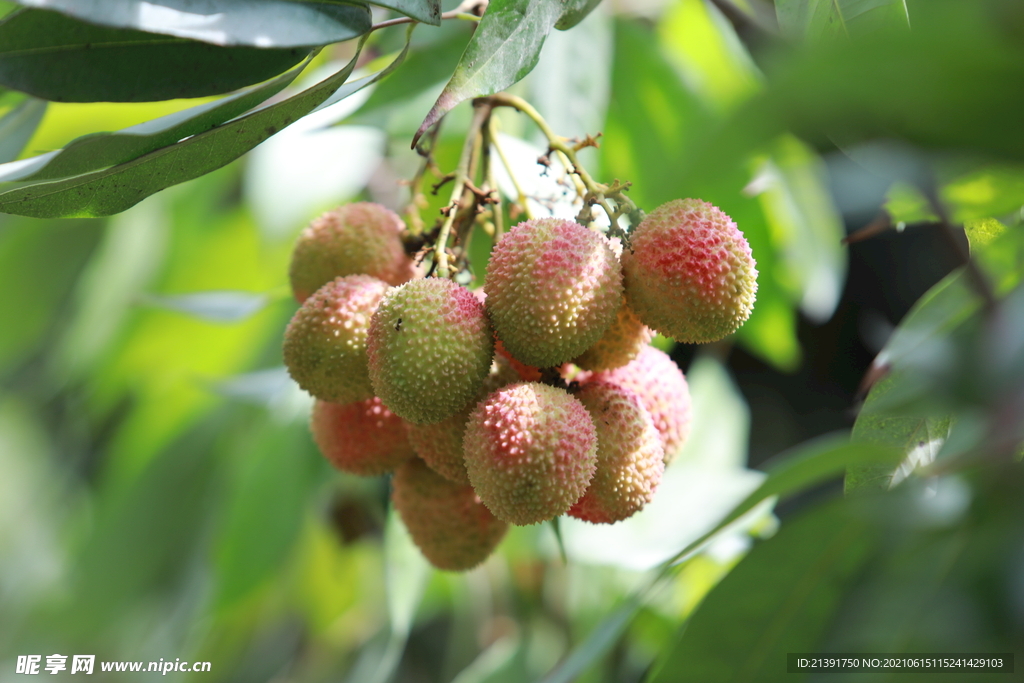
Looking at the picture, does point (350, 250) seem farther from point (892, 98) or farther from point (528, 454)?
point (892, 98)

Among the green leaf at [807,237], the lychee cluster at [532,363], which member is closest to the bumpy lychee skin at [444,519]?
the lychee cluster at [532,363]

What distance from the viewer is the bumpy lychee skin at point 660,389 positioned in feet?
2.69

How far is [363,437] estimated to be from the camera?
832mm

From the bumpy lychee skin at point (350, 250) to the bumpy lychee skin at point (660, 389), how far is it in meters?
0.23

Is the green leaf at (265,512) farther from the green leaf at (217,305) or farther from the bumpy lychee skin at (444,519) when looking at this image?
the bumpy lychee skin at (444,519)

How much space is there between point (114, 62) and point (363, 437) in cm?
41

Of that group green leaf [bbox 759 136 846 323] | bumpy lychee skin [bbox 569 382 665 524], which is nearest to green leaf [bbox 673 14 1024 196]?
bumpy lychee skin [bbox 569 382 665 524]

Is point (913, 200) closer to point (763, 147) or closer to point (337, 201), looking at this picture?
point (763, 147)

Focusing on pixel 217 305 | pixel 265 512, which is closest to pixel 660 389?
pixel 217 305

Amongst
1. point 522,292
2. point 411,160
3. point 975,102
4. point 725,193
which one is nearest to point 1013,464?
point 975,102

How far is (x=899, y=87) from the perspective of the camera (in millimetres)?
361

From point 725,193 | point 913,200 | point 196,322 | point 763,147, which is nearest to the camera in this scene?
point 763,147

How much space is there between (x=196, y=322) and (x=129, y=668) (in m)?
0.73

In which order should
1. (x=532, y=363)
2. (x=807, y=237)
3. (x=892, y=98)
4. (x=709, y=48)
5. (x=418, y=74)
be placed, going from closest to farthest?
(x=892, y=98) < (x=532, y=363) < (x=418, y=74) < (x=807, y=237) < (x=709, y=48)
